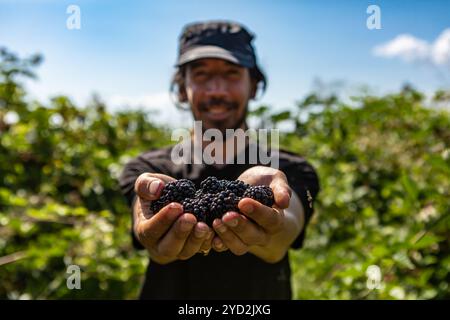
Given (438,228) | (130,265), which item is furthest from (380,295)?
(130,265)

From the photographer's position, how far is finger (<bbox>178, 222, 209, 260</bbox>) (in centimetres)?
76

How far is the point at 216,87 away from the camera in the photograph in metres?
1.25

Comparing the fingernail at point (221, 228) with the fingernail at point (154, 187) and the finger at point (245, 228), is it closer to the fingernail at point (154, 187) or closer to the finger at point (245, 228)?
the finger at point (245, 228)

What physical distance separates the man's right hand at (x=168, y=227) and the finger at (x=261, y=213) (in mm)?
69

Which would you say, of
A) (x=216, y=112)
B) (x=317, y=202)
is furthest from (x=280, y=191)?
(x=317, y=202)

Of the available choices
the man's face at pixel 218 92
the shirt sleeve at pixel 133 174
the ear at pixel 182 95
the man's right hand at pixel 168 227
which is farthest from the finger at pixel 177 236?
the ear at pixel 182 95

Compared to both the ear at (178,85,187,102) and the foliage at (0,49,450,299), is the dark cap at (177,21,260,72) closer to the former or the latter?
the ear at (178,85,187,102)

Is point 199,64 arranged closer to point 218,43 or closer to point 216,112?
point 218,43

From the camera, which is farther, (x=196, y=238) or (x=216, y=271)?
(x=216, y=271)

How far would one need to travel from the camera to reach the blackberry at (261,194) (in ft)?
2.57

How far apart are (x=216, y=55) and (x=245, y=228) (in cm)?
59

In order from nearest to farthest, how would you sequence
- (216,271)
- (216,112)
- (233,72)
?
1. (216,112)
2. (233,72)
3. (216,271)

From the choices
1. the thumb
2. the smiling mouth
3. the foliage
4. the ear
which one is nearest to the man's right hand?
the thumb

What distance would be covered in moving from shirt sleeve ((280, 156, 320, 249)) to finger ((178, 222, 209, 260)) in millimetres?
436
